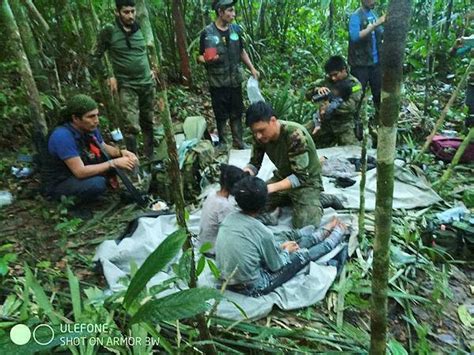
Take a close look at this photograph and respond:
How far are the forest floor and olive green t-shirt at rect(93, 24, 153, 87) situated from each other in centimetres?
152

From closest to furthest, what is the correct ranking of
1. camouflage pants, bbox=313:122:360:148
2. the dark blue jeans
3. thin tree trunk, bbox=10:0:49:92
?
the dark blue jeans, thin tree trunk, bbox=10:0:49:92, camouflage pants, bbox=313:122:360:148

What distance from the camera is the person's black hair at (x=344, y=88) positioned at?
5441mm

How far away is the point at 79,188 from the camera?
160 inches

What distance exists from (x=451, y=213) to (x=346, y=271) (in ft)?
3.87

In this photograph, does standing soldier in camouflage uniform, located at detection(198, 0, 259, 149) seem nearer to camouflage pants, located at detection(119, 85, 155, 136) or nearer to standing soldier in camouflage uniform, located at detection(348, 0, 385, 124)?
camouflage pants, located at detection(119, 85, 155, 136)

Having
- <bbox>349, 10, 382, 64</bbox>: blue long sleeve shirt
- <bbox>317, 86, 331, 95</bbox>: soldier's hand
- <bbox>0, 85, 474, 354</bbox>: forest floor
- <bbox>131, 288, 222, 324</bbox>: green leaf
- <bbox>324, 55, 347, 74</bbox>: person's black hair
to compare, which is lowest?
<bbox>0, 85, 474, 354</bbox>: forest floor

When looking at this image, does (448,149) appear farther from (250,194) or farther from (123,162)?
(123,162)

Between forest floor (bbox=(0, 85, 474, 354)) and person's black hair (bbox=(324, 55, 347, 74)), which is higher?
person's black hair (bbox=(324, 55, 347, 74))

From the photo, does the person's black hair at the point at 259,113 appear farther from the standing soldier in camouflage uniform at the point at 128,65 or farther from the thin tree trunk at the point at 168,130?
the thin tree trunk at the point at 168,130

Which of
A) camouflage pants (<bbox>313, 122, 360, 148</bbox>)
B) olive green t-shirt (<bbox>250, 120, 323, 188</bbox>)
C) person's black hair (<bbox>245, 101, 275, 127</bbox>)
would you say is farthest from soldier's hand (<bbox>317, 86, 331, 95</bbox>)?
person's black hair (<bbox>245, 101, 275, 127</bbox>)

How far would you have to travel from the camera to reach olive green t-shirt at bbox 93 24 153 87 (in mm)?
4809

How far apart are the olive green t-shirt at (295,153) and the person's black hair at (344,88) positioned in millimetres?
1766

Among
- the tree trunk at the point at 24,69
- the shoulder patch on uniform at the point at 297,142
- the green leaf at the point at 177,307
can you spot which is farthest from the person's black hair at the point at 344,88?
the green leaf at the point at 177,307

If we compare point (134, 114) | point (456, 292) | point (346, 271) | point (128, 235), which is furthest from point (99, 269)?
point (456, 292)
